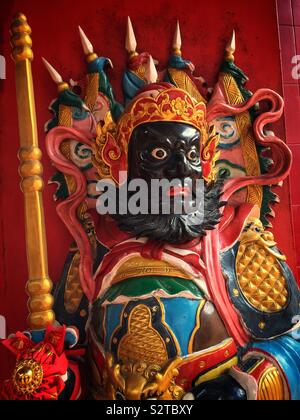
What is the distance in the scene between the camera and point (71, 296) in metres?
3.16

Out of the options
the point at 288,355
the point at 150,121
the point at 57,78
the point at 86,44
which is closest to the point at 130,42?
the point at 86,44

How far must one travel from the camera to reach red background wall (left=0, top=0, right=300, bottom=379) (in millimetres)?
3375

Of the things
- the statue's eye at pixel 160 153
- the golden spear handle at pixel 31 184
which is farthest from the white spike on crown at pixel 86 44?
the statue's eye at pixel 160 153

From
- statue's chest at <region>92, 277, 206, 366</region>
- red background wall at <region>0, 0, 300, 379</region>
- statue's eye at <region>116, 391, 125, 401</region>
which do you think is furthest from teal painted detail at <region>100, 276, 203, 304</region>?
red background wall at <region>0, 0, 300, 379</region>

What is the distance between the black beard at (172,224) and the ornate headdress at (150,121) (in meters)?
0.19

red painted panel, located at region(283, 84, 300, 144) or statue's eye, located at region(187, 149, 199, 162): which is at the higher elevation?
red painted panel, located at region(283, 84, 300, 144)

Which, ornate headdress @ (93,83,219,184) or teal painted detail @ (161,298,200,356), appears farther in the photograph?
ornate headdress @ (93,83,219,184)

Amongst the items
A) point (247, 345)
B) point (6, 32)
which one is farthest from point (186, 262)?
point (6, 32)

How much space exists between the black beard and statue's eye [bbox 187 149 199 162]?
0.56 ft

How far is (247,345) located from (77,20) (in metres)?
2.14

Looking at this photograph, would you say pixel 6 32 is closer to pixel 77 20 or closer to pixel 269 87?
pixel 77 20

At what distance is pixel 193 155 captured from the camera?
2.99 metres

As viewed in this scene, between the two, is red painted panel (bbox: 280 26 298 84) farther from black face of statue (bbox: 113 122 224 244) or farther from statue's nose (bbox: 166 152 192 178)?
statue's nose (bbox: 166 152 192 178)

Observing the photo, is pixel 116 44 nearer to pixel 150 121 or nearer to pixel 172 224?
pixel 150 121
